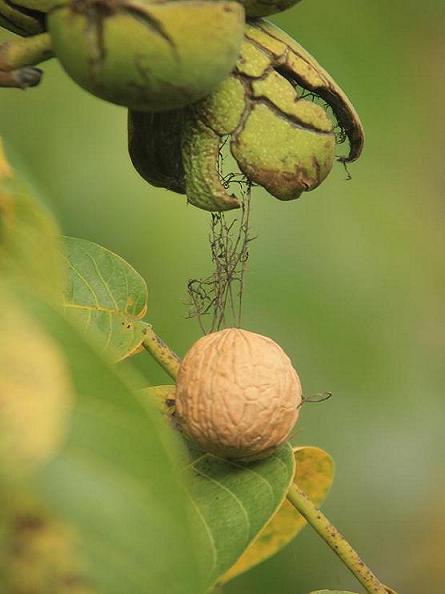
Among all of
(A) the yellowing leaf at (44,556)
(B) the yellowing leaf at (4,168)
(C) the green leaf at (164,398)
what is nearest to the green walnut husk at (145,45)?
(B) the yellowing leaf at (4,168)

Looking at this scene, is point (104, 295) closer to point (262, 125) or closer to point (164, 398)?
point (164, 398)

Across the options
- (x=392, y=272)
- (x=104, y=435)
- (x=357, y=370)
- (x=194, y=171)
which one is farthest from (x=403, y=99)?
(x=104, y=435)

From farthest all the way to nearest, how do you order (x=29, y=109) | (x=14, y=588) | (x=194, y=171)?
(x=29, y=109) → (x=194, y=171) → (x=14, y=588)

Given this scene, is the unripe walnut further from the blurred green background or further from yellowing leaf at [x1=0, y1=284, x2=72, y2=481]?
the blurred green background

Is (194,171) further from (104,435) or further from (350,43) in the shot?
(350,43)

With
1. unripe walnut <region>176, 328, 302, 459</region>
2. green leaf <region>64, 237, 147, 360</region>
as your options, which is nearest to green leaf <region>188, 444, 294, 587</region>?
unripe walnut <region>176, 328, 302, 459</region>

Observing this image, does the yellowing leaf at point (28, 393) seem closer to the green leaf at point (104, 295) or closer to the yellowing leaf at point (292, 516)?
the green leaf at point (104, 295)

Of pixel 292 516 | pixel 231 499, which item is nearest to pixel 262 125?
pixel 231 499
